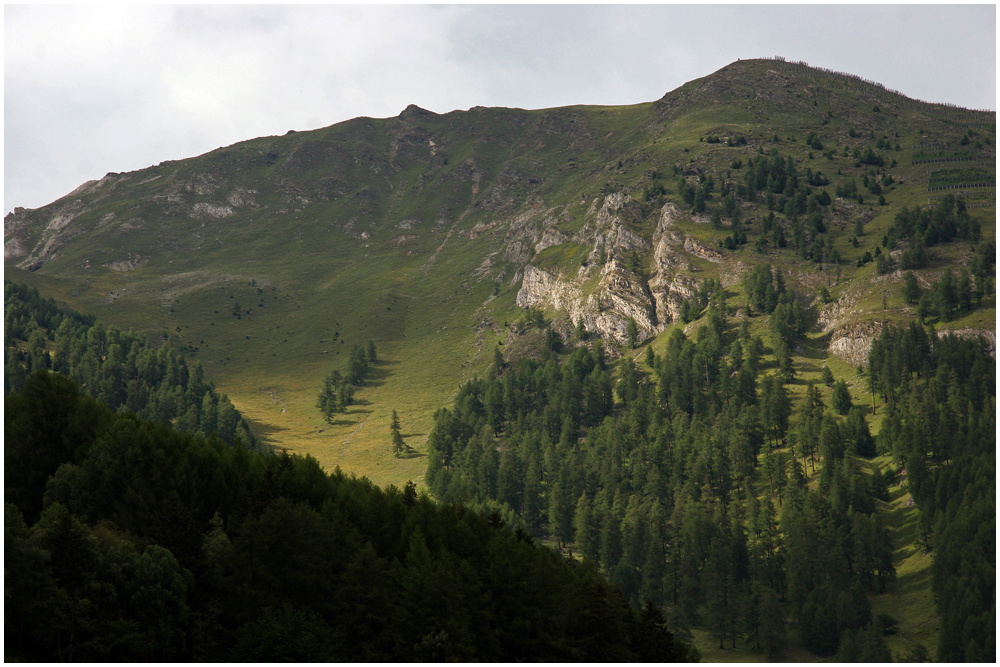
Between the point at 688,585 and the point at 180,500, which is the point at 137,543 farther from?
the point at 688,585

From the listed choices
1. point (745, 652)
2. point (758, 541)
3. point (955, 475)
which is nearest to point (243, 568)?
point (745, 652)

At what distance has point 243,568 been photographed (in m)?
74.1

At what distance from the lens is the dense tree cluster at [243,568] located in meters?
65.4

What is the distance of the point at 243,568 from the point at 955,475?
14725 cm

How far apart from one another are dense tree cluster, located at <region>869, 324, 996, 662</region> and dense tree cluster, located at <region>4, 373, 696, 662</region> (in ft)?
203

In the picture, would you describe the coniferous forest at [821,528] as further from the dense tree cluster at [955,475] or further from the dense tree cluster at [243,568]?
the dense tree cluster at [243,568]

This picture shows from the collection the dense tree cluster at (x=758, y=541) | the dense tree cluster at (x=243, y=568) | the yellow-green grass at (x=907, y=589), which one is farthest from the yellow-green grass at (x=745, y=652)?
the dense tree cluster at (x=243, y=568)

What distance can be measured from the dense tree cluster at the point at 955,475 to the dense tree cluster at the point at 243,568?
203 ft

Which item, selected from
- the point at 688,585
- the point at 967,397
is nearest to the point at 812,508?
the point at 688,585

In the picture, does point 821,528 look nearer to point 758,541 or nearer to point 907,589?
point 758,541

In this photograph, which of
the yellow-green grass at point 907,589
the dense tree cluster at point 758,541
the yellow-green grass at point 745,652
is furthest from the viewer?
the dense tree cluster at point 758,541

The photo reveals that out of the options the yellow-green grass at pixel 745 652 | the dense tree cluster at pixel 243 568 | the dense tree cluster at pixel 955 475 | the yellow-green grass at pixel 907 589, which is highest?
the dense tree cluster at pixel 243 568

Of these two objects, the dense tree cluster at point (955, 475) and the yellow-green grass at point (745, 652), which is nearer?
the dense tree cluster at point (955, 475)

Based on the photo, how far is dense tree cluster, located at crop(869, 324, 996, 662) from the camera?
126 m
